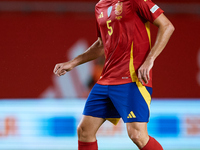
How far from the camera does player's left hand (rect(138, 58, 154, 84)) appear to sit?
2254 mm

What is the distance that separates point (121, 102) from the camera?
7.99 feet

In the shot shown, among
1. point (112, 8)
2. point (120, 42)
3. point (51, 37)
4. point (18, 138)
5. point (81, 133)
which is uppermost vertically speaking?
point (112, 8)

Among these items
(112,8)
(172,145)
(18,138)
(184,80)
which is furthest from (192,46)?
(112,8)

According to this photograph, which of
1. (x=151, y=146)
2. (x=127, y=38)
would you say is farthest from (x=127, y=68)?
(x=151, y=146)

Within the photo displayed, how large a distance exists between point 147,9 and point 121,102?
0.58 metres

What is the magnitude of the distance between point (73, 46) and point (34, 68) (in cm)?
76

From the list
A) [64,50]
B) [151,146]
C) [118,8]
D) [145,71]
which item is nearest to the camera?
[145,71]

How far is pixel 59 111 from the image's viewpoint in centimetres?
504

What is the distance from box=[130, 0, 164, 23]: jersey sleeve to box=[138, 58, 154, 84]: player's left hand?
27 cm

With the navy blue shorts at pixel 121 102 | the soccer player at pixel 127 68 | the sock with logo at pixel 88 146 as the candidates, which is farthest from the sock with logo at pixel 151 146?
the sock with logo at pixel 88 146

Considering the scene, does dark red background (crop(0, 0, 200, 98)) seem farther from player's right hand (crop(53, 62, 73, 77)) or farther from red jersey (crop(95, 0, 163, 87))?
red jersey (crop(95, 0, 163, 87))

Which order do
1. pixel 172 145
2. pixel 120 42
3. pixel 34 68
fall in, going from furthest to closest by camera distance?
pixel 34 68 < pixel 172 145 < pixel 120 42

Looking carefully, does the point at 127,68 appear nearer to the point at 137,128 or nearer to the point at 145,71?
the point at 145,71

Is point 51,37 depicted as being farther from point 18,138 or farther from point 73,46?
point 18,138
